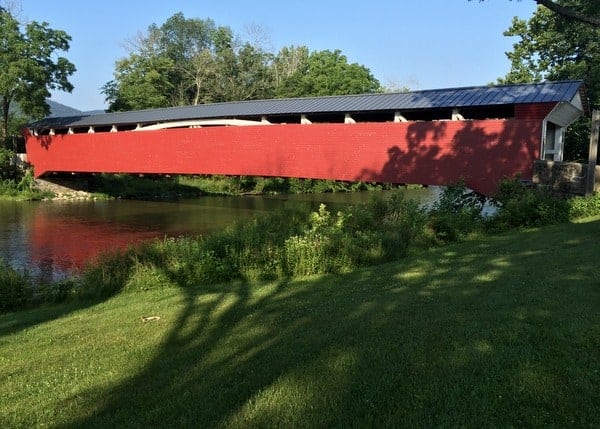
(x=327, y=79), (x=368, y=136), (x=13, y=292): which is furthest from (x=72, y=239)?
(x=327, y=79)

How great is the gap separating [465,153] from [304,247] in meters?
6.65

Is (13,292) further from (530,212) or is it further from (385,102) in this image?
(385,102)

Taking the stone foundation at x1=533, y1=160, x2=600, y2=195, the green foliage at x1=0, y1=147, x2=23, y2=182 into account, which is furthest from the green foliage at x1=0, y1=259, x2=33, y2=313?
the green foliage at x1=0, y1=147, x2=23, y2=182

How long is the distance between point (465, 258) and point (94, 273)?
6.48 m

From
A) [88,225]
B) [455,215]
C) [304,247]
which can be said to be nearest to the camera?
[304,247]

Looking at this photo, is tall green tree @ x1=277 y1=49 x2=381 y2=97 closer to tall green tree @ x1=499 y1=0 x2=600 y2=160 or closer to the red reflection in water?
tall green tree @ x1=499 y1=0 x2=600 y2=160

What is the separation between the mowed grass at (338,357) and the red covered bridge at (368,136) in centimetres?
746

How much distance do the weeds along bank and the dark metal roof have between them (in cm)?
258

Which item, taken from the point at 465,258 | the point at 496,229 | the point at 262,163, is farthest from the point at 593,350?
the point at 262,163

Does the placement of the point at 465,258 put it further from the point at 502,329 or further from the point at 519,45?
the point at 519,45

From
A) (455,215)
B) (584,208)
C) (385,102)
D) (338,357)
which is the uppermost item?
(385,102)

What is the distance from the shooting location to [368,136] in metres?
15.7

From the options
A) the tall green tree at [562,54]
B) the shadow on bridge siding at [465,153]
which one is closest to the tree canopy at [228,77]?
the tall green tree at [562,54]

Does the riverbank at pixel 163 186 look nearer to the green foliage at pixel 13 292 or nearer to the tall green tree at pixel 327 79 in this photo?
the tall green tree at pixel 327 79
